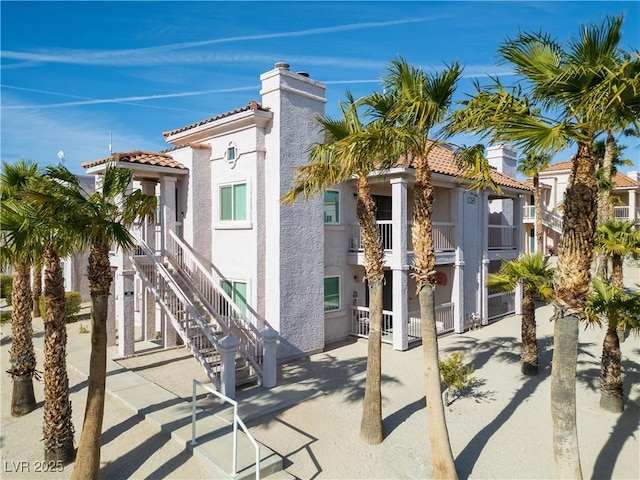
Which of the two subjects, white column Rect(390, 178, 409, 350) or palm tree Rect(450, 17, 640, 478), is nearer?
palm tree Rect(450, 17, 640, 478)

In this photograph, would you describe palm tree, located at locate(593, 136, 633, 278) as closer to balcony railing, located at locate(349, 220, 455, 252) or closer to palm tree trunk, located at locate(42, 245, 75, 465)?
balcony railing, located at locate(349, 220, 455, 252)

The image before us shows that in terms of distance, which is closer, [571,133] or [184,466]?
[571,133]

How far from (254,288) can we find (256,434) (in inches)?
224

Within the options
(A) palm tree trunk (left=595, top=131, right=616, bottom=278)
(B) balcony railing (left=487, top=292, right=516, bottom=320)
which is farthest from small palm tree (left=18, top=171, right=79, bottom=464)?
(B) balcony railing (left=487, top=292, right=516, bottom=320)

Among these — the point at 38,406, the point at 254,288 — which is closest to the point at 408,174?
the point at 254,288

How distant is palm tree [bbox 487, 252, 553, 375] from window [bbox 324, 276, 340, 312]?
18.5 ft

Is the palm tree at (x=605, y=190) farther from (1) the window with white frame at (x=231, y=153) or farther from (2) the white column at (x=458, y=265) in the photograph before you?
(1) the window with white frame at (x=231, y=153)

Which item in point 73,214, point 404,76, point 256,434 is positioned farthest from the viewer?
point 256,434

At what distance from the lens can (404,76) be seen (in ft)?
24.8

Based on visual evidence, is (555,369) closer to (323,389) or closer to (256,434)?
(256,434)

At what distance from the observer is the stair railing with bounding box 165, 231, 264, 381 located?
13188 mm

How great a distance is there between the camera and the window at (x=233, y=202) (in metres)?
14.7

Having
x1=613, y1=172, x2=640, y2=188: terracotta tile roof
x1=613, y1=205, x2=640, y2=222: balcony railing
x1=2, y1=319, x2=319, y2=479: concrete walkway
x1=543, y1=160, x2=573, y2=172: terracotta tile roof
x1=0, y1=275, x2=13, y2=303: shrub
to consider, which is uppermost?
x1=543, y1=160, x2=573, y2=172: terracotta tile roof

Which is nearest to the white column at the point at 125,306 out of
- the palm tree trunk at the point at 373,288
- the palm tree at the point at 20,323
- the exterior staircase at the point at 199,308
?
the exterior staircase at the point at 199,308
